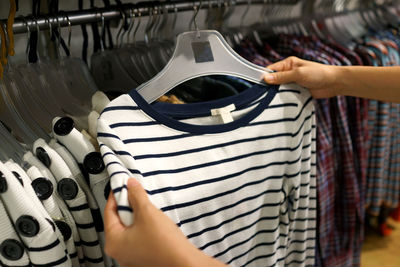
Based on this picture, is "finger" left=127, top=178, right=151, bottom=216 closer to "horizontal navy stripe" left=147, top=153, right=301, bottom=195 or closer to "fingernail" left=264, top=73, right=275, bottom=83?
"horizontal navy stripe" left=147, top=153, right=301, bottom=195

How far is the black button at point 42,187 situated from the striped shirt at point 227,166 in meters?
0.08

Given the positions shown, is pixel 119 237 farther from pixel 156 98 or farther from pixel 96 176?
pixel 156 98

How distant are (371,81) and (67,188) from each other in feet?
1.95

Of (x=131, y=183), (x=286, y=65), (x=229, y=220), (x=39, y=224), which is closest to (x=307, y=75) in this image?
(x=286, y=65)

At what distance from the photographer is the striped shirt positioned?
525 millimetres

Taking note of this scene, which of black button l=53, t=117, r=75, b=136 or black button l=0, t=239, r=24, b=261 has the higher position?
black button l=53, t=117, r=75, b=136

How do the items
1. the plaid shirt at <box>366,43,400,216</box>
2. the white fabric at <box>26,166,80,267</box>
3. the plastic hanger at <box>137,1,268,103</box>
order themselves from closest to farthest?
the white fabric at <box>26,166,80,267</box>
the plastic hanger at <box>137,1,268,103</box>
the plaid shirt at <box>366,43,400,216</box>

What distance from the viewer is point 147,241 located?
0.38m

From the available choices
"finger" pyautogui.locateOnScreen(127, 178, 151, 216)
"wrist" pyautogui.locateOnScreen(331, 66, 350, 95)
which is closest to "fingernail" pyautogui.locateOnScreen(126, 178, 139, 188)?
"finger" pyautogui.locateOnScreen(127, 178, 151, 216)

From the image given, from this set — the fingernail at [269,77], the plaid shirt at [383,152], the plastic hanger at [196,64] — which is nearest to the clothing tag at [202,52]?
the plastic hanger at [196,64]

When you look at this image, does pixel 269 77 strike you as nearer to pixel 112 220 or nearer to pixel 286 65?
pixel 286 65

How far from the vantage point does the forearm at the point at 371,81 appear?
0.71m

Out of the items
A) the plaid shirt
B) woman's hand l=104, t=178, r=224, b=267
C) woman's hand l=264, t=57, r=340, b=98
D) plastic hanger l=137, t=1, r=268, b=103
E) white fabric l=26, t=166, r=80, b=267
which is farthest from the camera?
the plaid shirt

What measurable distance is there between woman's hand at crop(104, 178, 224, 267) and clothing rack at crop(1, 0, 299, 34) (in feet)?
1.18
